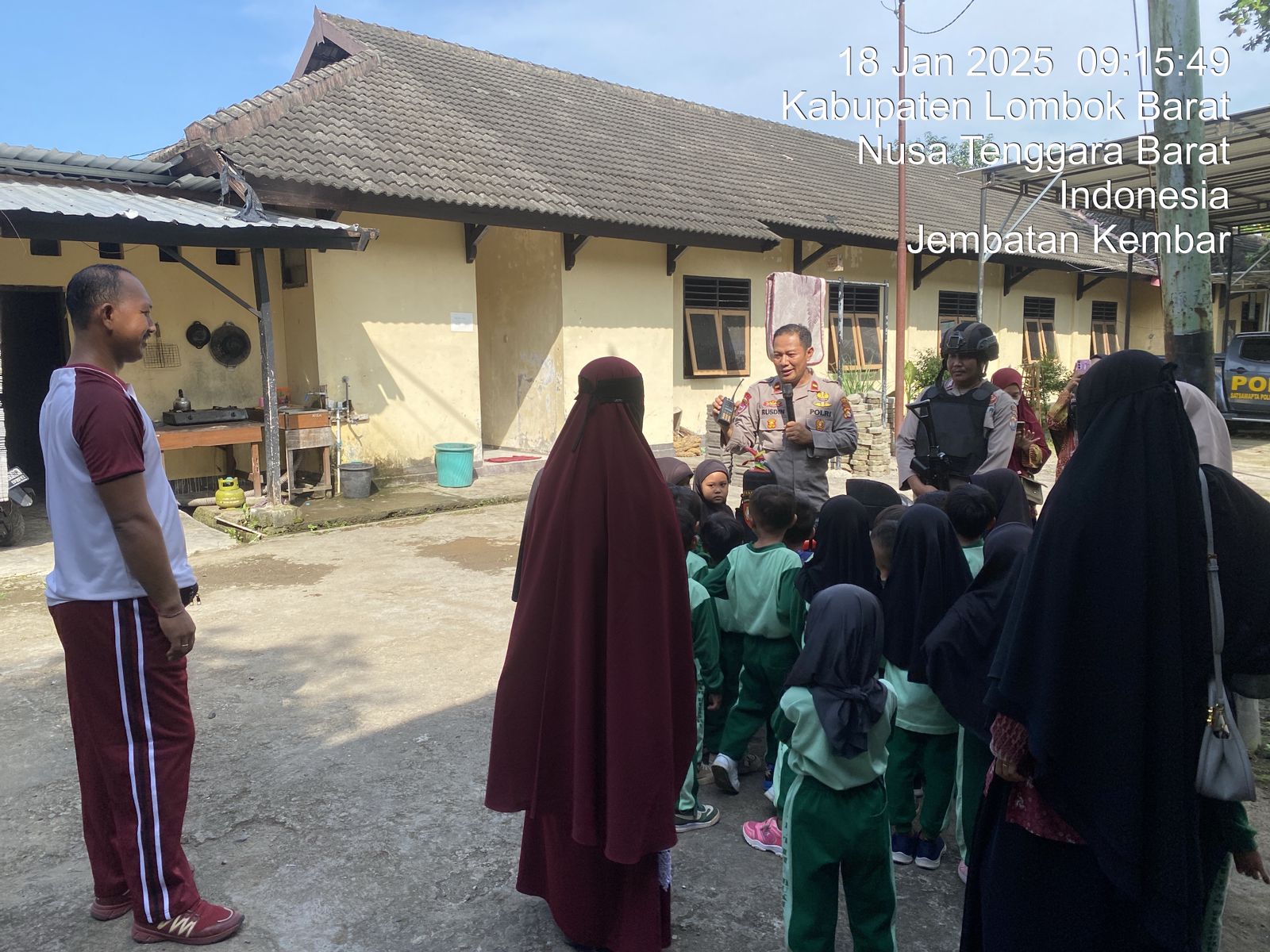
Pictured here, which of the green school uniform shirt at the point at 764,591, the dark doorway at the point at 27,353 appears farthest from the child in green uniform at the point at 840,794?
the dark doorway at the point at 27,353

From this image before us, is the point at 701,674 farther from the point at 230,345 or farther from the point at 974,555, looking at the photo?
the point at 230,345

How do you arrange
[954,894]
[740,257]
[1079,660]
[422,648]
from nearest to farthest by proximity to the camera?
[1079,660] → [954,894] → [422,648] → [740,257]

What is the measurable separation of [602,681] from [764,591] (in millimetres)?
1127

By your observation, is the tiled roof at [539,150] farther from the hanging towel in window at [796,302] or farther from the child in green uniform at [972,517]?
the child in green uniform at [972,517]

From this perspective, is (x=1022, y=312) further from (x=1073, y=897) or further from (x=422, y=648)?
(x=1073, y=897)

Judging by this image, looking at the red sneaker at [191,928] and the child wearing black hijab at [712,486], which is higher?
the child wearing black hijab at [712,486]

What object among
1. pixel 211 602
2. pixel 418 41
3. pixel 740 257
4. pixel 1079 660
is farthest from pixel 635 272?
pixel 1079 660

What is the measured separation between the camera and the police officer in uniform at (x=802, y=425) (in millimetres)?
4445

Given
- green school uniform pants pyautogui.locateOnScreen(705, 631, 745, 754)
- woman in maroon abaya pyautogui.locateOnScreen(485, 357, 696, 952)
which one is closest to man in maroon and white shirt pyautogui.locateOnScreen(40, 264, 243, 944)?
woman in maroon abaya pyautogui.locateOnScreen(485, 357, 696, 952)

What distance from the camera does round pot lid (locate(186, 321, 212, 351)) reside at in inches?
367

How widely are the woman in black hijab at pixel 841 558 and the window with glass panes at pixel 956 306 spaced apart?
47.6ft

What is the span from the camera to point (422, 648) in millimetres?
4977

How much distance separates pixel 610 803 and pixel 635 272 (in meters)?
10.7

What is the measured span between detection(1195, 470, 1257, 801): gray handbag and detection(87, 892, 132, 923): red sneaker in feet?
9.12
